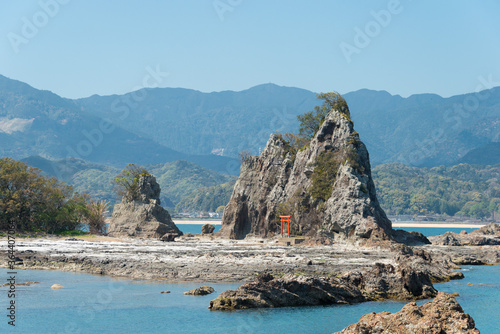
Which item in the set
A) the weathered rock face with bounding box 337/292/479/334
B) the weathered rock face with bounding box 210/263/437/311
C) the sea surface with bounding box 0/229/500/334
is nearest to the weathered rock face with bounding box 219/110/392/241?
the sea surface with bounding box 0/229/500/334

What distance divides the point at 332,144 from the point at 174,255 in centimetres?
3250

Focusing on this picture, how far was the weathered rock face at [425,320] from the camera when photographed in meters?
20.1

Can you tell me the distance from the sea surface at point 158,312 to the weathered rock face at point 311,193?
2856 centimetres

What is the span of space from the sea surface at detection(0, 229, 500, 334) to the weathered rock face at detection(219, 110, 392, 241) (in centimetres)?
2856

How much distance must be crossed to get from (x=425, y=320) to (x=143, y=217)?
6057 centimetres

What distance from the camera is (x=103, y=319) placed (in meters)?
30.6

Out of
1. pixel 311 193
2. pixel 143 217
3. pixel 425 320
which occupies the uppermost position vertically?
pixel 311 193

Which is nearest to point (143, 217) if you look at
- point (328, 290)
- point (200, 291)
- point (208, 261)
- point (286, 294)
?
point (208, 261)

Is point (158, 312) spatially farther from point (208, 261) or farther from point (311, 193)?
point (311, 193)

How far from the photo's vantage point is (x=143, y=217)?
257 ft

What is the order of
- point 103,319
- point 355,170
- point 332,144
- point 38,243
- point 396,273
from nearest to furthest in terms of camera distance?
point 103,319 < point 396,273 < point 38,243 < point 355,170 < point 332,144

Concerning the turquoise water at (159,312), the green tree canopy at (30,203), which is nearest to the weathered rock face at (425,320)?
the turquoise water at (159,312)

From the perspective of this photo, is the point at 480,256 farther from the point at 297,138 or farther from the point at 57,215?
the point at 57,215

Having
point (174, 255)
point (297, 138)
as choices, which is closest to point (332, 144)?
point (297, 138)
